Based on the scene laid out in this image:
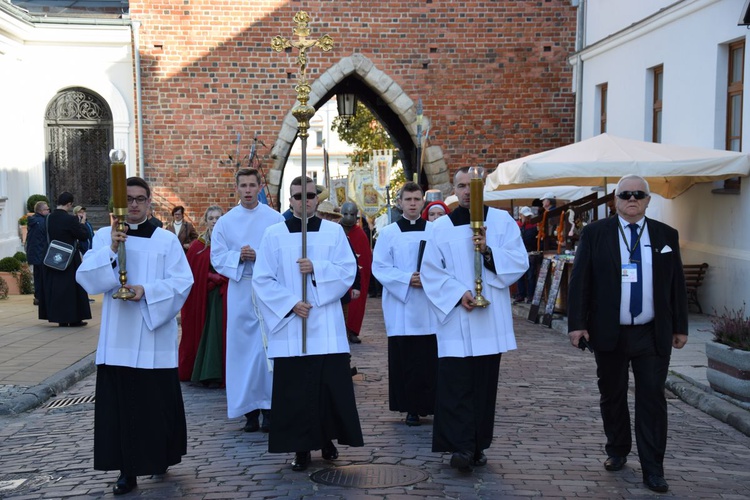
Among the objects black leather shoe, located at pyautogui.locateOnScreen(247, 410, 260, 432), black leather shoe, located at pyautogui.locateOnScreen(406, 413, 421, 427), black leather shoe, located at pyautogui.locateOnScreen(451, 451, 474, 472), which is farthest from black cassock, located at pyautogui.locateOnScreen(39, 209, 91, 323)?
black leather shoe, located at pyautogui.locateOnScreen(451, 451, 474, 472)

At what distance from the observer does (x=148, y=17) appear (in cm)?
2253

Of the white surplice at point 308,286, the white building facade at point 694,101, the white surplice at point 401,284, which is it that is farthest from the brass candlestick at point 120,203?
the white building facade at point 694,101

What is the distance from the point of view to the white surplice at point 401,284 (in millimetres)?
8242

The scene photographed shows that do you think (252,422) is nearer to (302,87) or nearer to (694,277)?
(302,87)

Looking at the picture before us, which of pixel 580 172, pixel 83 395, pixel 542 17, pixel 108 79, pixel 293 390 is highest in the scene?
pixel 542 17

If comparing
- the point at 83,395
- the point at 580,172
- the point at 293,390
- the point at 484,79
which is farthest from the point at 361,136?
the point at 293,390

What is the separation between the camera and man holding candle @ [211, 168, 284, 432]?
795 centimetres

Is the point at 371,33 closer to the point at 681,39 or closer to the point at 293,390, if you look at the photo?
the point at 681,39

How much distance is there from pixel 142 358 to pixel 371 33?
17.7 meters

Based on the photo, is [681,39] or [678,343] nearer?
[678,343]

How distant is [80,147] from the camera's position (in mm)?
23000

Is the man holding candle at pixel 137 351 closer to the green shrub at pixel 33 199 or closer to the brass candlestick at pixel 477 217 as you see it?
the brass candlestick at pixel 477 217

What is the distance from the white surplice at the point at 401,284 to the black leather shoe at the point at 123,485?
2.80m

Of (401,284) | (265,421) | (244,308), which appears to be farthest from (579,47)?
(265,421)
